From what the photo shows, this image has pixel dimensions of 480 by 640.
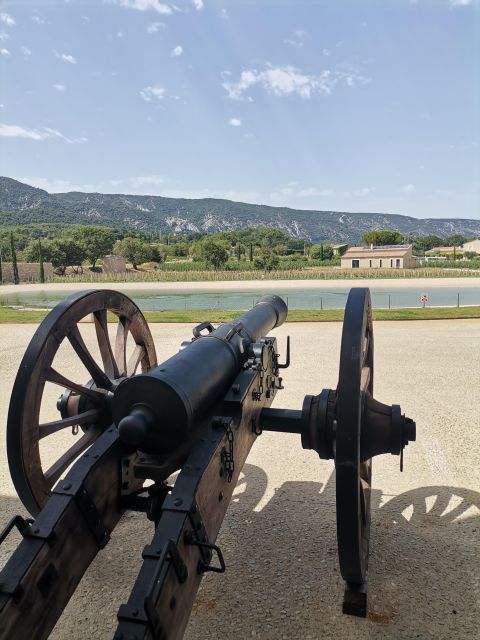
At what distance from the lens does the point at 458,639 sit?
2373 mm

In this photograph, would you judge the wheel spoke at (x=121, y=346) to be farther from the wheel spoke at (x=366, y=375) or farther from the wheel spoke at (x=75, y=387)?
the wheel spoke at (x=366, y=375)

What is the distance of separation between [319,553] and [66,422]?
1.76 metres

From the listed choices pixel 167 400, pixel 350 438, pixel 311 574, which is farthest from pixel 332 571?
pixel 167 400

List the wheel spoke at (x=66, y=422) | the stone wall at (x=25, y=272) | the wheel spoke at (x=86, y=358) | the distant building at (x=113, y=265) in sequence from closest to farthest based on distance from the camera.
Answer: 1. the wheel spoke at (x=66, y=422)
2. the wheel spoke at (x=86, y=358)
3. the stone wall at (x=25, y=272)
4. the distant building at (x=113, y=265)

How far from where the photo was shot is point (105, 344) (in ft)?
11.1

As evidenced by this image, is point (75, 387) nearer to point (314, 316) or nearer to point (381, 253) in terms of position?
point (314, 316)

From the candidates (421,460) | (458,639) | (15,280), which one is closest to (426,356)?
(421,460)

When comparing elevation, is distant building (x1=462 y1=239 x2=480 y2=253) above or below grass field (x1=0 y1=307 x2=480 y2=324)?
above

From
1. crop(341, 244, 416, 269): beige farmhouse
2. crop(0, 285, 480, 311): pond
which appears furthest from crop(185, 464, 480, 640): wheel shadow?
crop(341, 244, 416, 269): beige farmhouse

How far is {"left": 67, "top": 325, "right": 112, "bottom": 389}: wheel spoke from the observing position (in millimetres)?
2961

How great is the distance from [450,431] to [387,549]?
2554 millimetres

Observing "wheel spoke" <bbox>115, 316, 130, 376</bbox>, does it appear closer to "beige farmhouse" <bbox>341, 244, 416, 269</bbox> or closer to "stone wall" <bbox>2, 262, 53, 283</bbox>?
"stone wall" <bbox>2, 262, 53, 283</bbox>

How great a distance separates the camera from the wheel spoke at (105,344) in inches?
130

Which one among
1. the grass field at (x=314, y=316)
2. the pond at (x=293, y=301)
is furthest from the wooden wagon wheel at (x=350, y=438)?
the pond at (x=293, y=301)
